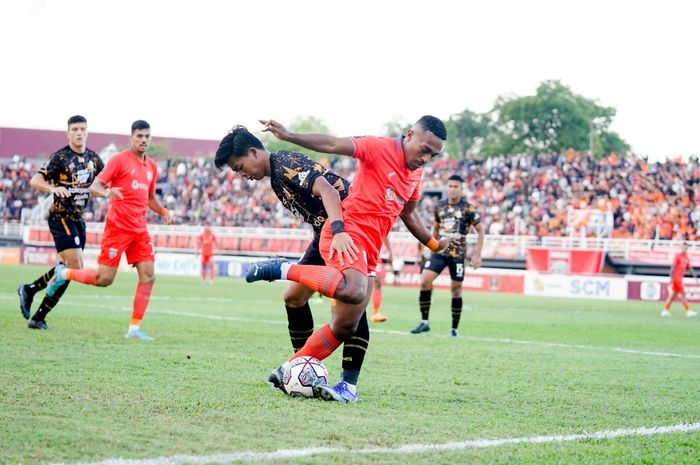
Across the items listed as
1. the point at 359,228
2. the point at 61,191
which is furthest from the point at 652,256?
the point at 359,228

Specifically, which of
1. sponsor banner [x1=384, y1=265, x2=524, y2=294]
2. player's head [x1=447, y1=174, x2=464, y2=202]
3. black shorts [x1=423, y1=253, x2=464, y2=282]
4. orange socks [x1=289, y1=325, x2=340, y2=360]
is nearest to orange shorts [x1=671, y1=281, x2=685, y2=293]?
sponsor banner [x1=384, y1=265, x2=524, y2=294]

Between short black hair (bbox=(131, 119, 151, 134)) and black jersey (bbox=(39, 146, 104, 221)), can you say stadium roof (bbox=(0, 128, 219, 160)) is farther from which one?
short black hair (bbox=(131, 119, 151, 134))

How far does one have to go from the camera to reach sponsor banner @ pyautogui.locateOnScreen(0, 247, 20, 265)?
4922 centimetres

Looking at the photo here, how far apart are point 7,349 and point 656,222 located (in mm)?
31692

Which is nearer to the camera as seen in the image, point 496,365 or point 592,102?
point 496,365

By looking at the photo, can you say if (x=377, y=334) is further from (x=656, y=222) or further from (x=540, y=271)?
(x=656, y=222)

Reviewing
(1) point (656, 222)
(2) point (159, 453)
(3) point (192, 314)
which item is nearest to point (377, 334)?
(3) point (192, 314)

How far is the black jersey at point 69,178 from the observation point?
12.0 metres

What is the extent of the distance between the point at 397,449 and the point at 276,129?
256 centimetres

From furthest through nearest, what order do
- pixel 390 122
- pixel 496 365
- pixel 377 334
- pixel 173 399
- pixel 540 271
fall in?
pixel 390 122
pixel 540 271
pixel 377 334
pixel 496 365
pixel 173 399

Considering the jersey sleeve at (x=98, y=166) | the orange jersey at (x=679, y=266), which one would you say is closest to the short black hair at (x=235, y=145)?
the jersey sleeve at (x=98, y=166)

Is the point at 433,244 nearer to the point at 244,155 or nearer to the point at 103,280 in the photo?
the point at 244,155

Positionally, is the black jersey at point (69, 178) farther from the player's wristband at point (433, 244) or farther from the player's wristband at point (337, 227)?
the player's wristband at point (337, 227)

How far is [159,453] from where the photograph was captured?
182 inches
